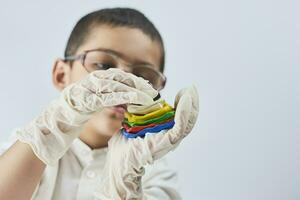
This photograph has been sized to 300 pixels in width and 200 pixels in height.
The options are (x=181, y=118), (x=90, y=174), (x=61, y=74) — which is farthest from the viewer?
(x=61, y=74)

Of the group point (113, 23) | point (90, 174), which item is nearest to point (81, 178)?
point (90, 174)

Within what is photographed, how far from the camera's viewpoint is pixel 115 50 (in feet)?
2.90

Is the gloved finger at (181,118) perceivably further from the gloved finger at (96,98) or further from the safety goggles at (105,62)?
the safety goggles at (105,62)

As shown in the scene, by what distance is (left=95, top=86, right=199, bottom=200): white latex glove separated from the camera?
1.98 feet

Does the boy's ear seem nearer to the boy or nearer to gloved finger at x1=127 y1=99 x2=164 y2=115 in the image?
the boy

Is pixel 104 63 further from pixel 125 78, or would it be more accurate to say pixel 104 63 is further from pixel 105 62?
pixel 125 78

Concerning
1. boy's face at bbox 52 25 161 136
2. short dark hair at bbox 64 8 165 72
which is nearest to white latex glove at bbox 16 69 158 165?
boy's face at bbox 52 25 161 136

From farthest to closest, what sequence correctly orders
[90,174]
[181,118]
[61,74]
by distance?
[61,74] < [90,174] < [181,118]

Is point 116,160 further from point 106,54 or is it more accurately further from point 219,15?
point 219,15

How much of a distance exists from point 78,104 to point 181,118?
0.48ft

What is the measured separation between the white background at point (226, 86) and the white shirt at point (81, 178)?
0.15m

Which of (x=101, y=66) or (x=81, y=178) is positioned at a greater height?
(x=101, y=66)

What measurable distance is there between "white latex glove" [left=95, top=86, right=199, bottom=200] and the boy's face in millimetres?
126

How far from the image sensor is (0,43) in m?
1.22
